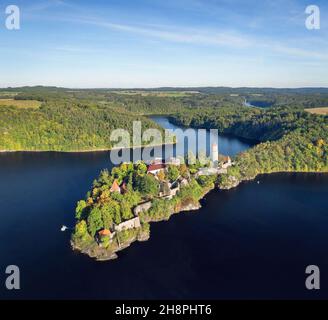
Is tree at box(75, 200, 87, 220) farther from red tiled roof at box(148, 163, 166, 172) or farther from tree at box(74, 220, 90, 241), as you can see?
red tiled roof at box(148, 163, 166, 172)

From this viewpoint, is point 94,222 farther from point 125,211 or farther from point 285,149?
point 285,149

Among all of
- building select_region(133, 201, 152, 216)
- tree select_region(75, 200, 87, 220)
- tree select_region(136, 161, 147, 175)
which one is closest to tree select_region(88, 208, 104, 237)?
tree select_region(75, 200, 87, 220)

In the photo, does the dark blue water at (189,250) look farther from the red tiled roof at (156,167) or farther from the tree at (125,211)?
the red tiled roof at (156,167)

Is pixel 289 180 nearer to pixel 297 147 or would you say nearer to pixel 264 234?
pixel 297 147

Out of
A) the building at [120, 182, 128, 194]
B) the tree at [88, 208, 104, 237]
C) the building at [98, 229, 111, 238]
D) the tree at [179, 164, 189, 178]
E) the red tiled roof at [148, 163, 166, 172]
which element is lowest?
the building at [98, 229, 111, 238]

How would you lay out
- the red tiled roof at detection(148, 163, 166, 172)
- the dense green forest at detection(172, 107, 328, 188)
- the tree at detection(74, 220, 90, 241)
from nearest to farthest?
the tree at detection(74, 220, 90, 241) < the red tiled roof at detection(148, 163, 166, 172) < the dense green forest at detection(172, 107, 328, 188)

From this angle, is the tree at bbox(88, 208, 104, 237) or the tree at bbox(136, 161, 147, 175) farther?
the tree at bbox(136, 161, 147, 175)

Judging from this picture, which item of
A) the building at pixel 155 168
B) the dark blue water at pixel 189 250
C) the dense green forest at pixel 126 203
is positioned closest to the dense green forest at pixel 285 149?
the dark blue water at pixel 189 250
